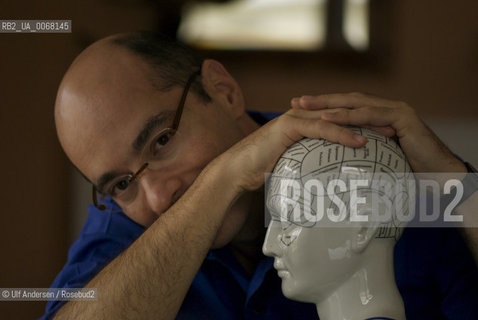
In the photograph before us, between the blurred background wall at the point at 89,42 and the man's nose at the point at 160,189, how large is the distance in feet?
3.06

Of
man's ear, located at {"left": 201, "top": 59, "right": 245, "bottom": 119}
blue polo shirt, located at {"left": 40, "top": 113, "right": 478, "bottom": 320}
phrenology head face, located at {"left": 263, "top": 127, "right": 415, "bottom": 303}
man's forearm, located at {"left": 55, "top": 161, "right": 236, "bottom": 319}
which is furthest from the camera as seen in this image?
man's ear, located at {"left": 201, "top": 59, "right": 245, "bottom": 119}

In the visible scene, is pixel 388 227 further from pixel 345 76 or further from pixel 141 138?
pixel 345 76

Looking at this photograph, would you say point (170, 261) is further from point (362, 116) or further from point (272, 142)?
point (362, 116)

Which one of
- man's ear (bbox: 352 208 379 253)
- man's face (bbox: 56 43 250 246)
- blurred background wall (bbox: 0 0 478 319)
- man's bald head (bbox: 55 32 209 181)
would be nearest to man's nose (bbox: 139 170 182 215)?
man's face (bbox: 56 43 250 246)

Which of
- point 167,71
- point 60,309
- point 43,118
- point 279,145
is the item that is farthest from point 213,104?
point 43,118

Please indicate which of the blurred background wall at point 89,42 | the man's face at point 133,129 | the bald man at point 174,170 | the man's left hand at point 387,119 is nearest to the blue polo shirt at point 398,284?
the bald man at point 174,170

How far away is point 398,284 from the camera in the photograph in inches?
40.3

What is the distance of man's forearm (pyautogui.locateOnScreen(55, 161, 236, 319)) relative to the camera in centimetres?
89

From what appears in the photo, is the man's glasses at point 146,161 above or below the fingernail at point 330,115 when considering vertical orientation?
below

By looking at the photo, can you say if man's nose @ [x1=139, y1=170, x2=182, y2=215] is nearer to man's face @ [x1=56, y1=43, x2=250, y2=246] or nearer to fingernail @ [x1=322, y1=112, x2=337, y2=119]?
man's face @ [x1=56, y1=43, x2=250, y2=246]

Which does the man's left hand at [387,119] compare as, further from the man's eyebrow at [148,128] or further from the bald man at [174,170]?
the man's eyebrow at [148,128]

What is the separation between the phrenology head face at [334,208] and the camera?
2.50 feet

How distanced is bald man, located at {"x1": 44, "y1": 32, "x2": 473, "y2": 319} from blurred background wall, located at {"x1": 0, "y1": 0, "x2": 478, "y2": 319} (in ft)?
2.52

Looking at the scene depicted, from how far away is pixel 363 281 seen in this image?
78cm
